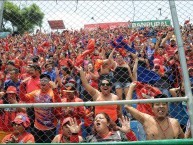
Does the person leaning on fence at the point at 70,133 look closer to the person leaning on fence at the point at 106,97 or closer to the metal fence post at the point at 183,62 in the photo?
the person leaning on fence at the point at 106,97

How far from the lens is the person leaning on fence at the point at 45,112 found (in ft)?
13.0

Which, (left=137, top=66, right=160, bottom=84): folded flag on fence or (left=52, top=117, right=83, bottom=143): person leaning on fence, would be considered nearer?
(left=52, top=117, right=83, bottom=143): person leaning on fence

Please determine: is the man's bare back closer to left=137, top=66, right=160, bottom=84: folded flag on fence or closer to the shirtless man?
the shirtless man

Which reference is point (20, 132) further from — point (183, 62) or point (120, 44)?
point (120, 44)

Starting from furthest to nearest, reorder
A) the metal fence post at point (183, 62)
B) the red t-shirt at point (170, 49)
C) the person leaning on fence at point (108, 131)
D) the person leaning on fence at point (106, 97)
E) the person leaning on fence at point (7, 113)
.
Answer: the red t-shirt at point (170, 49) → the person leaning on fence at point (7, 113) → the person leaning on fence at point (106, 97) → the person leaning on fence at point (108, 131) → the metal fence post at point (183, 62)

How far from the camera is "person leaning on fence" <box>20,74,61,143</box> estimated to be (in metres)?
3.96

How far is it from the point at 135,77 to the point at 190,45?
1.93 m

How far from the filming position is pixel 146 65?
5.92m

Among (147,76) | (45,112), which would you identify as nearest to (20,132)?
(45,112)

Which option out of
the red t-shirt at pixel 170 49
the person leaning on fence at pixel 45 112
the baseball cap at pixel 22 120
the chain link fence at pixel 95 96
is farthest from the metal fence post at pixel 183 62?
the red t-shirt at pixel 170 49

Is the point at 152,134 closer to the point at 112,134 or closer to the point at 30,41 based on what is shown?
the point at 112,134

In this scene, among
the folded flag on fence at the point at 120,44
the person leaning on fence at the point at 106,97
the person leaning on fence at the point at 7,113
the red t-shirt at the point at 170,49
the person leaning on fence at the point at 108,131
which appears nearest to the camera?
the person leaning on fence at the point at 108,131

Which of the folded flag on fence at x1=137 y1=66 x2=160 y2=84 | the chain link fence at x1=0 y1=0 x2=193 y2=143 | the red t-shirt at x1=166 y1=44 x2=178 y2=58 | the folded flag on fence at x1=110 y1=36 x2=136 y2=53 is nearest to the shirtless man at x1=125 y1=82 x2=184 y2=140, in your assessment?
the chain link fence at x1=0 y1=0 x2=193 y2=143

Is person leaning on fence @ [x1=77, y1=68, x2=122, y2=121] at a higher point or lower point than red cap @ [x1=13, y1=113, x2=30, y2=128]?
higher
